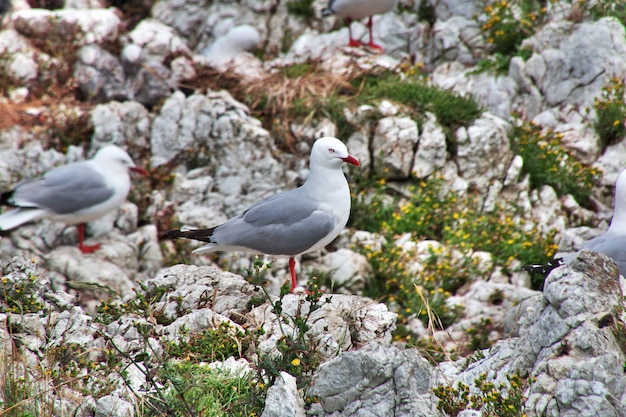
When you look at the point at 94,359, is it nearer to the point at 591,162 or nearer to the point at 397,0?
the point at 591,162

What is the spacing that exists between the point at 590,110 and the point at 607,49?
819mm

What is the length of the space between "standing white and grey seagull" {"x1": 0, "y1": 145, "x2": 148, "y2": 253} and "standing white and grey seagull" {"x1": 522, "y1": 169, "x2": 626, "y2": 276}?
4.35 meters

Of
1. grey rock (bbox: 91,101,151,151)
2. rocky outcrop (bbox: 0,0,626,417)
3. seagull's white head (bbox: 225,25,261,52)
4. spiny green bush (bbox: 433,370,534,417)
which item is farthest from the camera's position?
seagull's white head (bbox: 225,25,261,52)

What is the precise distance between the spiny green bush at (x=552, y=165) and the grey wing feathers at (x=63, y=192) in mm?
4940

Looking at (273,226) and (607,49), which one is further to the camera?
(607,49)

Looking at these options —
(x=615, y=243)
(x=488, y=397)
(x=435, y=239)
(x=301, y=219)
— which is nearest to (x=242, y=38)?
(x=435, y=239)

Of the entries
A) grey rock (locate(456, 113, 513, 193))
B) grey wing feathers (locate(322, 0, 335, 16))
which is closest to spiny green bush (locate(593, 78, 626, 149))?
grey rock (locate(456, 113, 513, 193))

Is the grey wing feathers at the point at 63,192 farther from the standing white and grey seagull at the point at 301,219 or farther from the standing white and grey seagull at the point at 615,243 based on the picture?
the standing white and grey seagull at the point at 615,243

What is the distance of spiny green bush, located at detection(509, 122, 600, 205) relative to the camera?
27.9ft

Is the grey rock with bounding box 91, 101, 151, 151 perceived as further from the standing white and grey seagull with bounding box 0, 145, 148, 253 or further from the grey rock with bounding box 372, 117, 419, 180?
the grey rock with bounding box 372, 117, 419, 180

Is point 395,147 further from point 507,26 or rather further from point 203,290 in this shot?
point 203,290

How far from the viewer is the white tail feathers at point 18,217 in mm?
7383

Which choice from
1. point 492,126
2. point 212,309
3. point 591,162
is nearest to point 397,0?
point 492,126

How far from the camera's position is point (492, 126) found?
8773 millimetres
